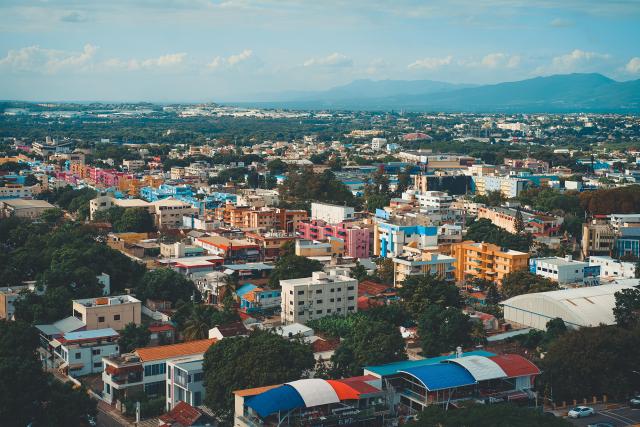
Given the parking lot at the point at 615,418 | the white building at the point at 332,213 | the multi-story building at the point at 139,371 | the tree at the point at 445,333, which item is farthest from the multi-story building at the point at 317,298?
the white building at the point at 332,213

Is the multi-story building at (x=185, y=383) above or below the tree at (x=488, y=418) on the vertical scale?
below

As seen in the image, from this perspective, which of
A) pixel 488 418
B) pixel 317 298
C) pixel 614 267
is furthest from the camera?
pixel 614 267

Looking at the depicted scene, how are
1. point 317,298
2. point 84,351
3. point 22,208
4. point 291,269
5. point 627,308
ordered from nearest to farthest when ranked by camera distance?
point 84,351
point 627,308
point 317,298
point 291,269
point 22,208

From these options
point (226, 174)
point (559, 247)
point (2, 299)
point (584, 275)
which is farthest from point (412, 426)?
point (226, 174)

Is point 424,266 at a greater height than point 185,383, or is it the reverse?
point 424,266

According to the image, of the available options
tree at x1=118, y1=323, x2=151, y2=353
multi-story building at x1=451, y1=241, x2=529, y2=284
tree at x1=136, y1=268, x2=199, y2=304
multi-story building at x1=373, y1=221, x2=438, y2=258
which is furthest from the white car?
multi-story building at x1=373, y1=221, x2=438, y2=258

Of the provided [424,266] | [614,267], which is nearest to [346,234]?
[424,266]

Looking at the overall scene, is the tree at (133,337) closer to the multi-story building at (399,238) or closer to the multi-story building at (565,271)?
the multi-story building at (399,238)

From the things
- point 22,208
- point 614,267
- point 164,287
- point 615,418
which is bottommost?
point 615,418

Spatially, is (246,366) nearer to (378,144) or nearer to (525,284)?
(525,284)
